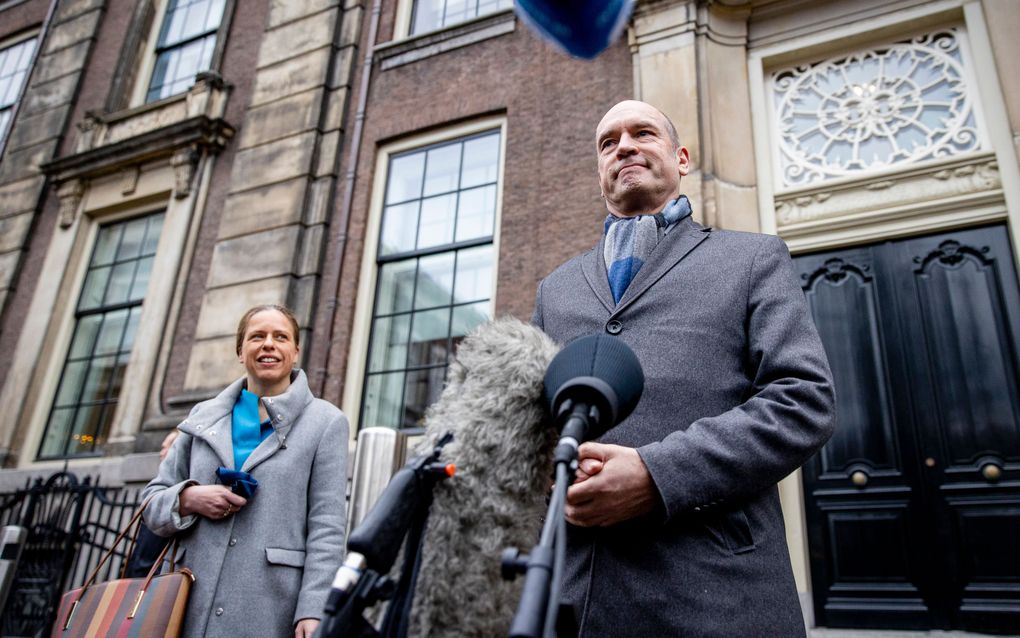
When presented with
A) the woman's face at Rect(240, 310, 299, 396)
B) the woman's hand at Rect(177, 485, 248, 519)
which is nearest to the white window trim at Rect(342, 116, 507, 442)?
the woman's face at Rect(240, 310, 299, 396)

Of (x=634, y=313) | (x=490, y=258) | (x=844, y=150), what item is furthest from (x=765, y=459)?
(x=490, y=258)

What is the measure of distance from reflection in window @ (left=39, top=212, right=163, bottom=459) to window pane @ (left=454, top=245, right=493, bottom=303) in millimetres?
4576

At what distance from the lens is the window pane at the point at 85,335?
31.4 feet

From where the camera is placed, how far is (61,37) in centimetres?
1188

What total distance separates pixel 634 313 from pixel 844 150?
533cm

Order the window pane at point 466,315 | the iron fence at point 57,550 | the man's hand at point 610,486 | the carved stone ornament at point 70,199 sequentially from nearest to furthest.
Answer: the man's hand at point 610,486 < the iron fence at point 57,550 < the window pane at point 466,315 < the carved stone ornament at point 70,199

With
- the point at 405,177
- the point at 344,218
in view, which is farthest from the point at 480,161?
the point at 344,218

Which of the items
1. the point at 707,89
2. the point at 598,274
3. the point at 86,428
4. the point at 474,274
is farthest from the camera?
the point at 86,428

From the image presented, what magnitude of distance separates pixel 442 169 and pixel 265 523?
20.1 ft

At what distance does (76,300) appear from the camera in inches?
389

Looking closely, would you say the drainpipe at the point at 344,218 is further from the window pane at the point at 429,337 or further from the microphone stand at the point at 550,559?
the microphone stand at the point at 550,559

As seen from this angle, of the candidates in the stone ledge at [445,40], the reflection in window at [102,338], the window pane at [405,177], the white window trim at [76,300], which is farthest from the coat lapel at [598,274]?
Answer: the reflection in window at [102,338]

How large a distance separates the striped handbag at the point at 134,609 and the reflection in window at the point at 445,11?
7.69 metres

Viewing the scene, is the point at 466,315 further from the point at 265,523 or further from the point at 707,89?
the point at 265,523
